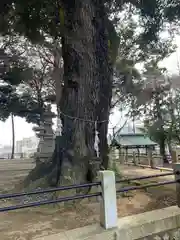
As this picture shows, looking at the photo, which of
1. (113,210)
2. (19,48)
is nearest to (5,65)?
(19,48)

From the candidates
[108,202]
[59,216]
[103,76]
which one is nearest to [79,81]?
[103,76]

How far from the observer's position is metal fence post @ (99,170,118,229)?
7.34 feet

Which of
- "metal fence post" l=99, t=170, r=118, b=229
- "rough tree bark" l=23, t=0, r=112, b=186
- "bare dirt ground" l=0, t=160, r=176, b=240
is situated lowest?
"bare dirt ground" l=0, t=160, r=176, b=240

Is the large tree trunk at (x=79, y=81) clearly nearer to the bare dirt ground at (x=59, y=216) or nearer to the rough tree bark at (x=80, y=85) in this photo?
the rough tree bark at (x=80, y=85)

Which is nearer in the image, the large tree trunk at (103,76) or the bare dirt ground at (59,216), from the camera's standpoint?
the bare dirt ground at (59,216)

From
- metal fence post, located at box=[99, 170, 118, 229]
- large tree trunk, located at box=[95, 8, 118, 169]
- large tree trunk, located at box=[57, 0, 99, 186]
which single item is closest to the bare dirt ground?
metal fence post, located at box=[99, 170, 118, 229]

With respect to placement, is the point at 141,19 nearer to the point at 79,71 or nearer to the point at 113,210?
the point at 79,71

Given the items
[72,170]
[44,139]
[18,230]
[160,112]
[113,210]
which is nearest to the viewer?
[113,210]

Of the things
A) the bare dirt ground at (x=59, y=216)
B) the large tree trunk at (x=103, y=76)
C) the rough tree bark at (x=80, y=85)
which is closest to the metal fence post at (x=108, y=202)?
the bare dirt ground at (x=59, y=216)

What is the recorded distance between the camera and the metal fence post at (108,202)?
7.34 ft

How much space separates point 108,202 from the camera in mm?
2264

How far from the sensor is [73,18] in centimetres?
455

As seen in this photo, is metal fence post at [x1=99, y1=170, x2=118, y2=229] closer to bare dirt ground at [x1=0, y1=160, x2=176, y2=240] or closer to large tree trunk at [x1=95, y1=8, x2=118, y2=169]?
bare dirt ground at [x1=0, y1=160, x2=176, y2=240]

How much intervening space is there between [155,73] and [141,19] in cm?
597
